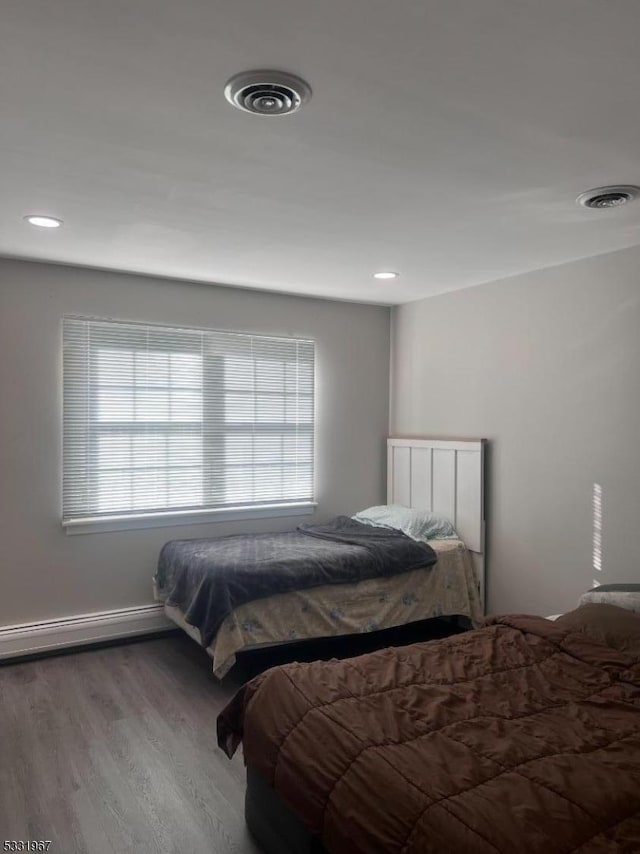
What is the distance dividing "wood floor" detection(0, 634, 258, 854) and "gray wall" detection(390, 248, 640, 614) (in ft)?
6.51

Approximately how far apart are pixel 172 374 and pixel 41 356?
0.84 metres

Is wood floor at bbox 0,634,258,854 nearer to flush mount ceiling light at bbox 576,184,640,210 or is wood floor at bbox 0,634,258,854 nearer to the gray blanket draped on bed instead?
the gray blanket draped on bed

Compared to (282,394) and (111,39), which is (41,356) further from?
(111,39)

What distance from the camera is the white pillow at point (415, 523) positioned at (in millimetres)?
4414

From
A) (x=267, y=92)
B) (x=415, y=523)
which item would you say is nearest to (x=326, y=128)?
(x=267, y=92)

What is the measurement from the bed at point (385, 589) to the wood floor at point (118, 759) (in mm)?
332

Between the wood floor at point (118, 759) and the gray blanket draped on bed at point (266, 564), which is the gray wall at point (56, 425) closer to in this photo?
the gray blanket draped on bed at point (266, 564)

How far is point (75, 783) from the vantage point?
8.38 feet

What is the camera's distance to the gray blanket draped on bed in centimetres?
346

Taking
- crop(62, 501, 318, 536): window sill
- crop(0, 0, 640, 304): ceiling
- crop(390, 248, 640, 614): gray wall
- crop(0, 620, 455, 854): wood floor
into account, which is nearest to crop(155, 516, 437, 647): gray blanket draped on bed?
crop(62, 501, 318, 536): window sill

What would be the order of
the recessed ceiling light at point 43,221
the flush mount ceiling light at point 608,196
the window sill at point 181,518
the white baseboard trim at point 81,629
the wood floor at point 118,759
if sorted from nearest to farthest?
the wood floor at point 118,759 → the flush mount ceiling light at point 608,196 → the recessed ceiling light at point 43,221 → the white baseboard trim at point 81,629 → the window sill at point 181,518

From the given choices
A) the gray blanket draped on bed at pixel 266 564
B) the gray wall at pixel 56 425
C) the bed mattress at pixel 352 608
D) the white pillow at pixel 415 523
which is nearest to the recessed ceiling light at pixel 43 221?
the gray wall at pixel 56 425

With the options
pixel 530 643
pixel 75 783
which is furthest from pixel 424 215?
pixel 75 783

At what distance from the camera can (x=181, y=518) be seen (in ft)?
14.4
